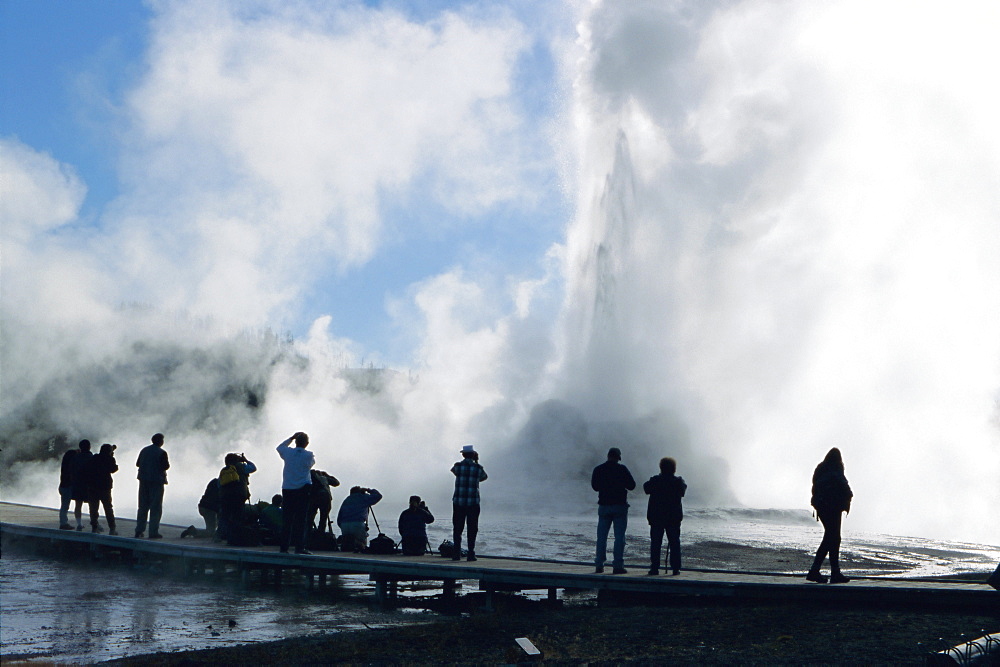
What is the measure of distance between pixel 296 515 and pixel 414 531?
200 centimetres

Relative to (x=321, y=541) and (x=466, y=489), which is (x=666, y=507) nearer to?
(x=466, y=489)

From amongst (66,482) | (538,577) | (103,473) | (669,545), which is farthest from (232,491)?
(669,545)

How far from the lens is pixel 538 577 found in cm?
1330

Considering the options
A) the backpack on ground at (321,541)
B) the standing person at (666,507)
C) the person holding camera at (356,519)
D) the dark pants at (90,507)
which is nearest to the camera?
the standing person at (666,507)

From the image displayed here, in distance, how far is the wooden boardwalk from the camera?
11797 mm

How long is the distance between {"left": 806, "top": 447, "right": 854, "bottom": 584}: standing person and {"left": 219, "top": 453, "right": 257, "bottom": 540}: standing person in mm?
9360

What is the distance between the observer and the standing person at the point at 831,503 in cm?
1273

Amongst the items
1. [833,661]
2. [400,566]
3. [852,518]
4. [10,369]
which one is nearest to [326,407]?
[10,369]

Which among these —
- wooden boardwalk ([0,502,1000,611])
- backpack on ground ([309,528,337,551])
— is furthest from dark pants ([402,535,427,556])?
backpack on ground ([309,528,337,551])

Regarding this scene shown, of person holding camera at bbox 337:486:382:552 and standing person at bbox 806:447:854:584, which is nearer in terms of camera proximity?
standing person at bbox 806:447:854:584

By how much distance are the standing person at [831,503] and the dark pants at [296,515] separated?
7.67 meters

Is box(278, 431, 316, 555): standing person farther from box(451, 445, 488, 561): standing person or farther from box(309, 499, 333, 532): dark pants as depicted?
box(451, 445, 488, 561): standing person

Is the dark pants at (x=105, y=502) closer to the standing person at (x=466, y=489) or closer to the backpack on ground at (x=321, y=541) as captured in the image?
the backpack on ground at (x=321, y=541)

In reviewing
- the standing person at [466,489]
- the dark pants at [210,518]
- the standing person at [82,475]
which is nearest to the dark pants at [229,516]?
the dark pants at [210,518]
